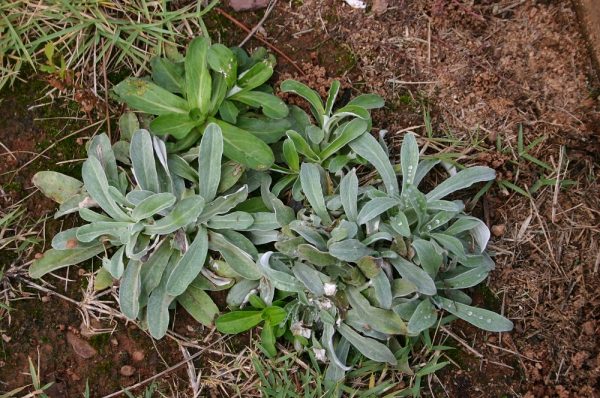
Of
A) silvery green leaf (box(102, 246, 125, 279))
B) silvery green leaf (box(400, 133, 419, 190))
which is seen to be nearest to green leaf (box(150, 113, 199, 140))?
silvery green leaf (box(102, 246, 125, 279))

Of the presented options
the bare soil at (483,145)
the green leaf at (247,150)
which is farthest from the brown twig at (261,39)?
the green leaf at (247,150)

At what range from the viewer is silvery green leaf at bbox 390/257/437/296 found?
248 centimetres

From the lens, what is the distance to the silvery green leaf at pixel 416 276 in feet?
8.13

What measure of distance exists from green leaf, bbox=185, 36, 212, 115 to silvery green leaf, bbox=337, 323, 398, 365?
115cm

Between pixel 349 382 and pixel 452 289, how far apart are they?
0.62m

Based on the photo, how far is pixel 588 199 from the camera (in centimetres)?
284

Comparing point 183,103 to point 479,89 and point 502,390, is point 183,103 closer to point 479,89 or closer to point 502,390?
point 479,89

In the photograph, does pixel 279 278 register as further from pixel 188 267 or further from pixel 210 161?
pixel 210 161

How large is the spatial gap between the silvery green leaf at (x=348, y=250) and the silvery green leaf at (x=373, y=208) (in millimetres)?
101

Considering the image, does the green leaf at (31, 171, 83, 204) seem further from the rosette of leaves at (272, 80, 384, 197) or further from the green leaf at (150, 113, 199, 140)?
the rosette of leaves at (272, 80, 384, 197)

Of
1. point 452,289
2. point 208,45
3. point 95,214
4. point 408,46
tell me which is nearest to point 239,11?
point 208,45

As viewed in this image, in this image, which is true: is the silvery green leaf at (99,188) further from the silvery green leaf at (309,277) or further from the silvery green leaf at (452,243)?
the silvery green leaf at (452,243)

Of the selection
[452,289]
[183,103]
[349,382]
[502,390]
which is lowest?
[349,382]

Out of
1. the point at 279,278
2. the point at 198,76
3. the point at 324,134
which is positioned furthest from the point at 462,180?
the point at 198,76
